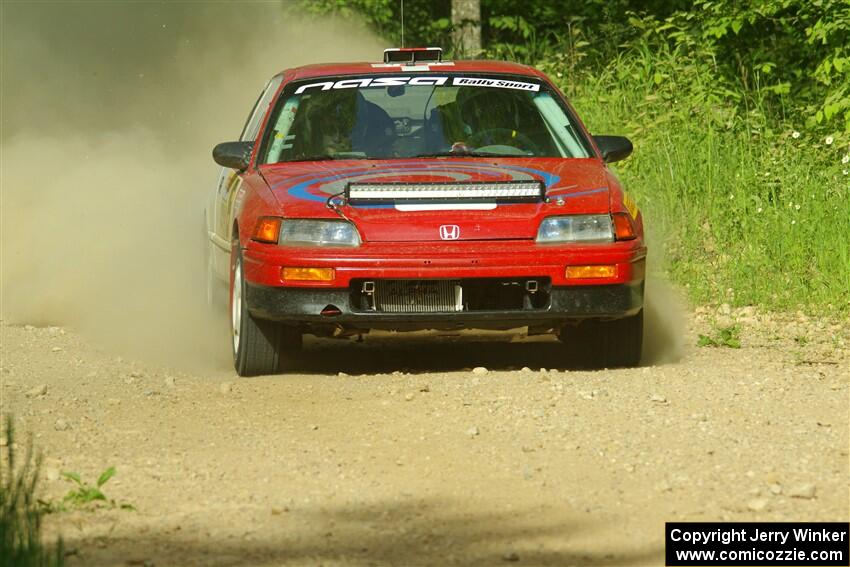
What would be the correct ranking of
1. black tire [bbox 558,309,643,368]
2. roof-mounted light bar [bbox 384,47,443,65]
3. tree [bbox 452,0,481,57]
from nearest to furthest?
1. black tire [bbox 558,309,643,368]
2. roof-mounted light bar [bbox 384,47,443,65]
3. tree [bbox 452,0,481,57]

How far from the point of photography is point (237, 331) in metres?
9.23

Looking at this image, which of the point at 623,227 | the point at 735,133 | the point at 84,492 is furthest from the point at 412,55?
the point at 735,133

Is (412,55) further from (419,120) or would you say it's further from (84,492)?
(84,492)

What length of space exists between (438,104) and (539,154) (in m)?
0.65

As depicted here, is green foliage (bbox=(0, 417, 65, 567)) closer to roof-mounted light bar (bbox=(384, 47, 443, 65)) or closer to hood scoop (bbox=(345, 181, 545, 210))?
hood scoop (bbox=(345, 181, 545, 210))

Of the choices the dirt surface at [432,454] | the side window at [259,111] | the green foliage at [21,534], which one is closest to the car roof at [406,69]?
the side window at [259,111]

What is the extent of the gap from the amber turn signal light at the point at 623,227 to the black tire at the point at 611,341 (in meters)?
0.47

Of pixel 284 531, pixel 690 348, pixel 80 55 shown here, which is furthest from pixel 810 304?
pixel 80 55

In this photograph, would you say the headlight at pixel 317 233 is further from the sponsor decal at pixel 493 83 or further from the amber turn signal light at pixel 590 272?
the sponsor decal at pixel 493 83

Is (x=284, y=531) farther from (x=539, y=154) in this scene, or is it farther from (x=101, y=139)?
(x=101, y=139)

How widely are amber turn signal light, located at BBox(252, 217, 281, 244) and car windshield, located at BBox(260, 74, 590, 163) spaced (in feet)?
2.78

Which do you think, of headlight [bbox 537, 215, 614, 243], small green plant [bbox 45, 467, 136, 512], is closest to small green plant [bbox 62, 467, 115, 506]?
small green plant [bbox 45, 467, 136, 512]

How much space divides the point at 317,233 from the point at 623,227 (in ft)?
4.91

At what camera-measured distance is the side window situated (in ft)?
33.5
